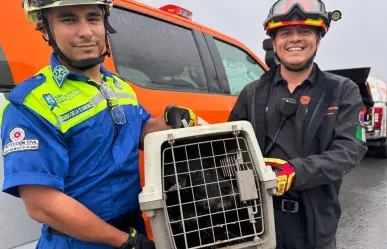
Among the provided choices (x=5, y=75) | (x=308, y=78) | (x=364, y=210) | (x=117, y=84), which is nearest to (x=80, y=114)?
(x=117, y=84)

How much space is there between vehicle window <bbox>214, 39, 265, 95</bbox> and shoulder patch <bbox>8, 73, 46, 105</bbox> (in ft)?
7.06

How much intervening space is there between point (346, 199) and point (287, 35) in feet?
14.3

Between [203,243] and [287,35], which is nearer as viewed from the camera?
[203,243]

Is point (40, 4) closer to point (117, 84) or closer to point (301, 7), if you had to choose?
point (117, 84)

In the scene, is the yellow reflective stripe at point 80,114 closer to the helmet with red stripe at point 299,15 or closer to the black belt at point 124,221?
the black belt at point 124,221

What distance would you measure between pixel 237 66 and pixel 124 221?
7.85 feet

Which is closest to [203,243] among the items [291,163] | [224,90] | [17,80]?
[291,163]

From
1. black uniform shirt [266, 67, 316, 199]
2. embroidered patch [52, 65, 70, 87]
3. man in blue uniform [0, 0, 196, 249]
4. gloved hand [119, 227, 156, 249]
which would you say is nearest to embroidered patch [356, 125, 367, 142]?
black uniform shirt [266, 67, 316, 199]

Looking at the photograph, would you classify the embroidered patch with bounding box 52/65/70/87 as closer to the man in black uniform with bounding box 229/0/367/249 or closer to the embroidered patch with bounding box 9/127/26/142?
the embroidered patch with bounding box 9/127/26/142

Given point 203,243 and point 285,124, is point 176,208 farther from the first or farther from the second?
point 285,124

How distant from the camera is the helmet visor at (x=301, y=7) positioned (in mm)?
1820

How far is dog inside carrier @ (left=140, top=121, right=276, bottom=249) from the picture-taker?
1.25 m

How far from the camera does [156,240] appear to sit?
123 centimetres

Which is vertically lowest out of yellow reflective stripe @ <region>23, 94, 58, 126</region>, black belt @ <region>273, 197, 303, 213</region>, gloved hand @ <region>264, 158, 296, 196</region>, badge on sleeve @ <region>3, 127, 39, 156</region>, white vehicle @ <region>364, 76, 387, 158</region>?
white vehicle @ <region>364, 76, 387, 158</region>
